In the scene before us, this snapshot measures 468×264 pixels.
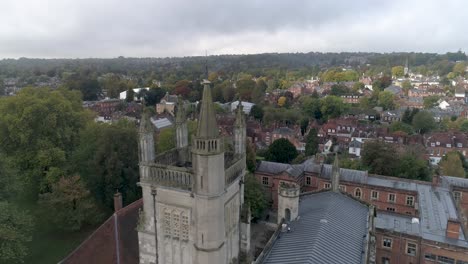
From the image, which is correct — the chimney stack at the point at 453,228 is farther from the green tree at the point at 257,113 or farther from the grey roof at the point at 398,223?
the green tree at the point at 257,113

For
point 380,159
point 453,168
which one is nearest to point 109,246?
point 380,159

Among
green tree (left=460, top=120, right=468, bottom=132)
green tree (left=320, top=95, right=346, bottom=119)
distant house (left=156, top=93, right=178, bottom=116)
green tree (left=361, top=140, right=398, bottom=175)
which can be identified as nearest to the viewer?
green tree (left=361, top=140, right=398, bottom=175)

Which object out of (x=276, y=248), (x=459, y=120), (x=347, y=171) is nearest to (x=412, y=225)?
(x=347, y=171)

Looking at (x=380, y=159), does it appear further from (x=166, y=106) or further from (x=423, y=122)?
(x=166, y=106)

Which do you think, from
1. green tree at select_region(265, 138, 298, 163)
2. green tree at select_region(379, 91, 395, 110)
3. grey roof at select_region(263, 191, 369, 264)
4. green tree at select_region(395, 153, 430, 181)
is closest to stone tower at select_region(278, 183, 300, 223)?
grey roof at select_region(263, 191, 369, 264)

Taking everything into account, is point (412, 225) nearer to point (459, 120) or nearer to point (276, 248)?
point (276, 248)

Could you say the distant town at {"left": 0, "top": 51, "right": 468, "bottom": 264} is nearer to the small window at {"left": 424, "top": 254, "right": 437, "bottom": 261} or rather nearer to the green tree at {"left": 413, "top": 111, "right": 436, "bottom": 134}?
the small window at {"left": 424, "top": 254, "right": 437, "bottom": 261}
